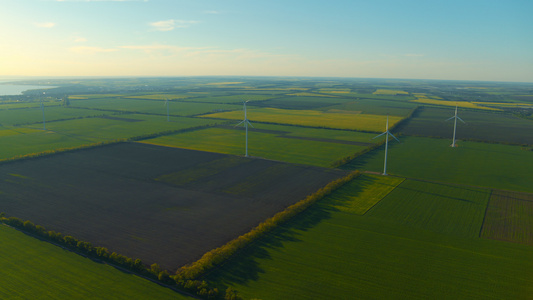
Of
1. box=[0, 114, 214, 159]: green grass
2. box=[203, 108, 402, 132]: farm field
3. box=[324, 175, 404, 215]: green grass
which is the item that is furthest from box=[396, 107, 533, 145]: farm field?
box=[0, 114, 214, 159]: green grass

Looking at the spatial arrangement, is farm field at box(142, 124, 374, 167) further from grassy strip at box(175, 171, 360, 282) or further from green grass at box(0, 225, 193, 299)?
green grass at box(0, 225, 193, 299)

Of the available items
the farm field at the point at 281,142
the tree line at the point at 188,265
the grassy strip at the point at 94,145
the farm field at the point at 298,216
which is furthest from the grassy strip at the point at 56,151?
Answer: the tree line at the point at 188,265

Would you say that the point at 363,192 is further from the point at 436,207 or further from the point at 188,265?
the point at 188,265

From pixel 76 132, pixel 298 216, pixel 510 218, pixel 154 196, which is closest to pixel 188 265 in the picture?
pixel 298 216

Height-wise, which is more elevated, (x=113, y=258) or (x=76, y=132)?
(x=76, y=132)

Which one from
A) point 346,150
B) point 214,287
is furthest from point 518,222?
point 346,150

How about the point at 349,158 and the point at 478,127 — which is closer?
the point at 349,158
